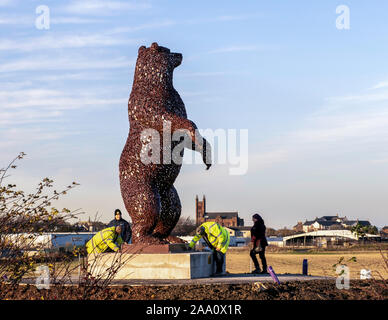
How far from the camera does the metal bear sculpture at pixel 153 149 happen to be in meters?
11.1

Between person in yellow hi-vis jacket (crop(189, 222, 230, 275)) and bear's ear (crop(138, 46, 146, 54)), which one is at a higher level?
bear's ear (crop(138, 46, 146, 54))

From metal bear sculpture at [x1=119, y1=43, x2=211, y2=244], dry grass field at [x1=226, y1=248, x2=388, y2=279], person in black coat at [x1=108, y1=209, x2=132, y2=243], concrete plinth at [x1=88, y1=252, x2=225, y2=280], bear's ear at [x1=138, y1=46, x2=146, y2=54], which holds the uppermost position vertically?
bear's ear at [x1=138, y1=46, x2=146, y2=54]

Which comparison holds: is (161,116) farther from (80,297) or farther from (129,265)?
(80,297)

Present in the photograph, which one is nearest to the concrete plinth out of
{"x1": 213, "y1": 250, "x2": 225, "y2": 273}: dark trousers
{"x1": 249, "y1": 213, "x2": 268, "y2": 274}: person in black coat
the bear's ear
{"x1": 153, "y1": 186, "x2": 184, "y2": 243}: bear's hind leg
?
{"x1": 153, "y1": 186, "x2": 184, "y2": 243}: bear's hind leg

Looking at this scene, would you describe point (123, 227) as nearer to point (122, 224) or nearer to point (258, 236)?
point (122, 224)

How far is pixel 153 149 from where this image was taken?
11.3 metres

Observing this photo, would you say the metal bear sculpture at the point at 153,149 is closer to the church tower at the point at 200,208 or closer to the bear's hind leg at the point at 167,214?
the bear's hind leg at the point at 167,214

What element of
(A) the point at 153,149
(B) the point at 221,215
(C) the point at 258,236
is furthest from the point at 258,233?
(B) the point at 221,215

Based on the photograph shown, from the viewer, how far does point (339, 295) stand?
910cm

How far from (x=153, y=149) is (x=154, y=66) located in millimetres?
1588

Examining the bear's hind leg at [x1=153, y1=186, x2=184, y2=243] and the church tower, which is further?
the church tower

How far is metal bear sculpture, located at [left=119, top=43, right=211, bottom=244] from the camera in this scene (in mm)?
11148

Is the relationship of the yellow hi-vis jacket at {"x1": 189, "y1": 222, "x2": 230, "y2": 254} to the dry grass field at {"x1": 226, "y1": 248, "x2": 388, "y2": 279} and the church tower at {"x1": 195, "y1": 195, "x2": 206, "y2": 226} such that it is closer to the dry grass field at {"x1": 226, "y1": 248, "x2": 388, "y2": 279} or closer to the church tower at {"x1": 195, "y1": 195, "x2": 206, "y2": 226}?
the dry grass field at {"x1": 226, "y1": 248, "x2": 388, "y2": 279}

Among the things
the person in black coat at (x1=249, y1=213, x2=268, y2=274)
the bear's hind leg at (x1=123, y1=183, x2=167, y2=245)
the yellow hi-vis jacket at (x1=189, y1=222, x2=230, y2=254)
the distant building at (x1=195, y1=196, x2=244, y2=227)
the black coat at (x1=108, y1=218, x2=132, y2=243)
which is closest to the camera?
the bear's hind leg at (x1=123, y1=183, x2=167, y2=245)
